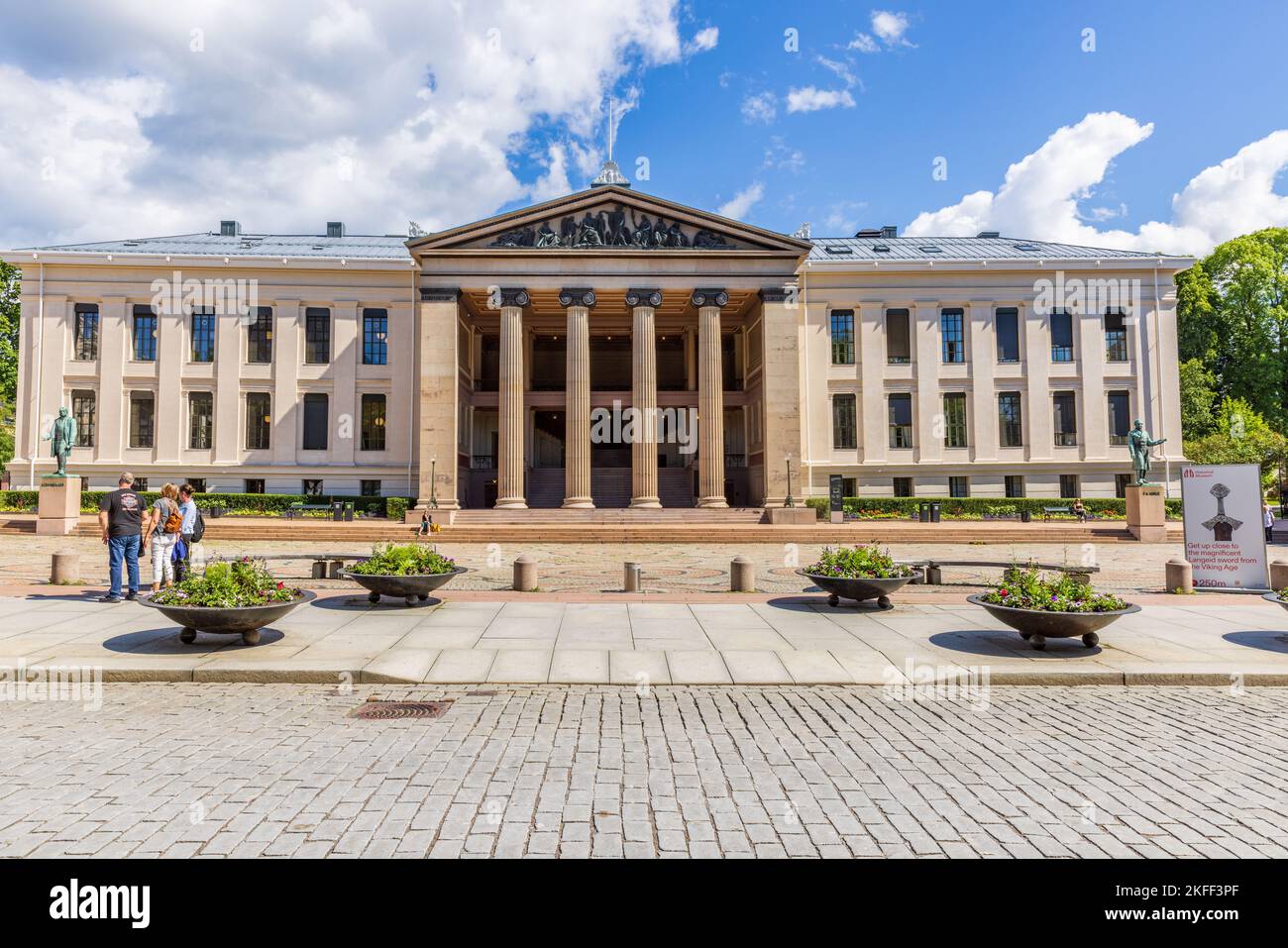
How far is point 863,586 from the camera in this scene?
12242mm

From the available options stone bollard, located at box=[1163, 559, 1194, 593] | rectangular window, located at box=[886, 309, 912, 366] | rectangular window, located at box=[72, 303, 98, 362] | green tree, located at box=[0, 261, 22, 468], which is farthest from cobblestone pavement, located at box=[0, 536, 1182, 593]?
green tree, located at box=[0, 261, 22, 468]

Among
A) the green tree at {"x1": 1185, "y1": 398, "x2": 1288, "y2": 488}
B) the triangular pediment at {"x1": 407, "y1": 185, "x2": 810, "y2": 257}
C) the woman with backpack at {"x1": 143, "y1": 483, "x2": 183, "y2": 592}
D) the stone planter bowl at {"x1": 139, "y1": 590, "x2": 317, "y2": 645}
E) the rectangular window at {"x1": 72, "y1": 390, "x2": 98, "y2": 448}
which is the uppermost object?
the triangular pediment at {"x1": 407, "y1": 185, "x2": 810, "y2": 257}

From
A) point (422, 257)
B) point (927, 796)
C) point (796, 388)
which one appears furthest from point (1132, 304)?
point (927, 796)

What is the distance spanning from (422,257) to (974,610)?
3373cm

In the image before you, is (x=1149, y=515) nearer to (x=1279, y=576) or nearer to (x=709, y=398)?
(x=1279, y=576)

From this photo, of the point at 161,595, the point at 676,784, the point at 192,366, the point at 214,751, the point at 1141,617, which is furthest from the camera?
the point at 192,366

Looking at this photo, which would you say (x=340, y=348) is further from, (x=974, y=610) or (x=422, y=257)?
(x=974, y=610)

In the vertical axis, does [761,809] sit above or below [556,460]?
below

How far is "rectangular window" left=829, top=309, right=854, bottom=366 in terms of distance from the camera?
142 feet

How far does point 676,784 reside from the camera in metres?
5.02

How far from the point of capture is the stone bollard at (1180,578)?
1456 cm

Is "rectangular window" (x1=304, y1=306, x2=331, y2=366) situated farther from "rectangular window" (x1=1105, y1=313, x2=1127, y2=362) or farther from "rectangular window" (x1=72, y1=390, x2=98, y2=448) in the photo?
"rectangular window" (x1=1105, y1=313, x2=1127, y2=362)

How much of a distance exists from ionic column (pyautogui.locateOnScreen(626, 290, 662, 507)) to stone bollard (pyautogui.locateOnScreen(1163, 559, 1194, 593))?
891 inches

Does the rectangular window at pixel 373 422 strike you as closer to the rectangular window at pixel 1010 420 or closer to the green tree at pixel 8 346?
the green tree at pixel 8 346
